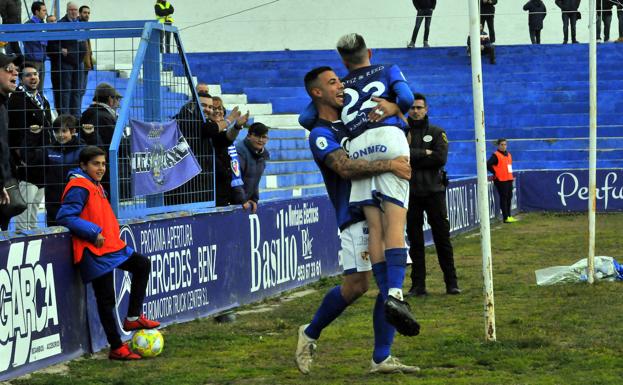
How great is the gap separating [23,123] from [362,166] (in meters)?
4.33

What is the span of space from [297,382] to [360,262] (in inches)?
35.1

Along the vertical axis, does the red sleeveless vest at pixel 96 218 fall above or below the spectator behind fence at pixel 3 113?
below

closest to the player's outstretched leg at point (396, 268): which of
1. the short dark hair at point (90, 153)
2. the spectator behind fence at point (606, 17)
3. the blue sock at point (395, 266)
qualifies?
the blue sock at point (395, 266)

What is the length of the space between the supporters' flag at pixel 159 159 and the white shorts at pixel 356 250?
3278mm

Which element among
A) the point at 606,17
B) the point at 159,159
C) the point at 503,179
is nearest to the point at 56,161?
the point at 159,159

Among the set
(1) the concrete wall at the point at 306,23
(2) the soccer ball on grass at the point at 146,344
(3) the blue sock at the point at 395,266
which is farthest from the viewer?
(1) the concrete wall at the point at 306,23

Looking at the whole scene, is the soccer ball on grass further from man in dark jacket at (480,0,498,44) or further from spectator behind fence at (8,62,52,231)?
man in dark jacket at (480,0,498,44)

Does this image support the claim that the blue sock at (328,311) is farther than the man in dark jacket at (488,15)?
No

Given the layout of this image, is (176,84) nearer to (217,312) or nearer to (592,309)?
(217,312)

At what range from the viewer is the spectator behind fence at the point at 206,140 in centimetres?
1247

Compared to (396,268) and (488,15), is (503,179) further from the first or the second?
(396,268)

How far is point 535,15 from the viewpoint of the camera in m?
35.3

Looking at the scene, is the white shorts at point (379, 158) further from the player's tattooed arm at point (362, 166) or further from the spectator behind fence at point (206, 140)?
the spectator behind fence at point (206, 140)

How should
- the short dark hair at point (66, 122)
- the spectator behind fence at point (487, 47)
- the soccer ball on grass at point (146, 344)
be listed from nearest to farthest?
the soccer ball on grass at point (146, 344) → the short dark hair at point (66, 122) → the spectator behind fence at point (487, 47)
